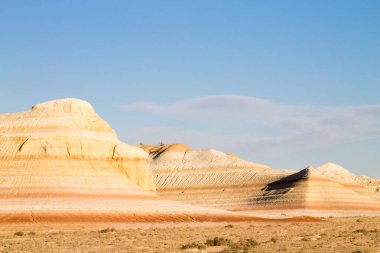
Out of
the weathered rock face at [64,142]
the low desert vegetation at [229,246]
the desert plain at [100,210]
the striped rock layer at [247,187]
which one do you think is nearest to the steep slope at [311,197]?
the striped rock layer at [247,187]

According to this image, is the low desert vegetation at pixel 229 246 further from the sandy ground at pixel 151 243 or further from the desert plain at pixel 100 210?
the sandy ground at pixel 151 243

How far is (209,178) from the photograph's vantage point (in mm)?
133750

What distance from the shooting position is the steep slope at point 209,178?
127 meters

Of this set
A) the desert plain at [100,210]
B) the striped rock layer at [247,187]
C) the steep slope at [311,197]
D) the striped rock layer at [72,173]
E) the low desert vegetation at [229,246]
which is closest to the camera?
the low desert vegetation at [229,246]

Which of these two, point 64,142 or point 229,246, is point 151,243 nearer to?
point 229,246

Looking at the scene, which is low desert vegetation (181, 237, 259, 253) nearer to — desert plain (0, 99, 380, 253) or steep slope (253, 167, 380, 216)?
desert plain (0, 99, 380, 253)

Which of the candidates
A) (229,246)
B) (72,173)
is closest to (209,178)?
(72,173)

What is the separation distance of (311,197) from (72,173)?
57.5m

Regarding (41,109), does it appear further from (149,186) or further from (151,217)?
(151,217)

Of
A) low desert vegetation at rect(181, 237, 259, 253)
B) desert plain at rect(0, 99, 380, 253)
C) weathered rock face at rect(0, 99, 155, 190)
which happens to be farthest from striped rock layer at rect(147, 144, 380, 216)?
low desert vegetation at rect(181, 237, 259, 253)

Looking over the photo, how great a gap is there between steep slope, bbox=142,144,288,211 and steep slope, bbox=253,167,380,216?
376 cm

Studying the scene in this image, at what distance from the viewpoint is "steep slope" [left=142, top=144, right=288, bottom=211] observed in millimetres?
127100

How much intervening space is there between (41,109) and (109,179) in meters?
13.4

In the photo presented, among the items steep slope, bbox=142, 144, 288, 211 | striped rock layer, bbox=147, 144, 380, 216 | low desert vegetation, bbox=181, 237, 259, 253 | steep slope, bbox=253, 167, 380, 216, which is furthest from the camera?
steep slope, bbox=142, 144, 288, 211
